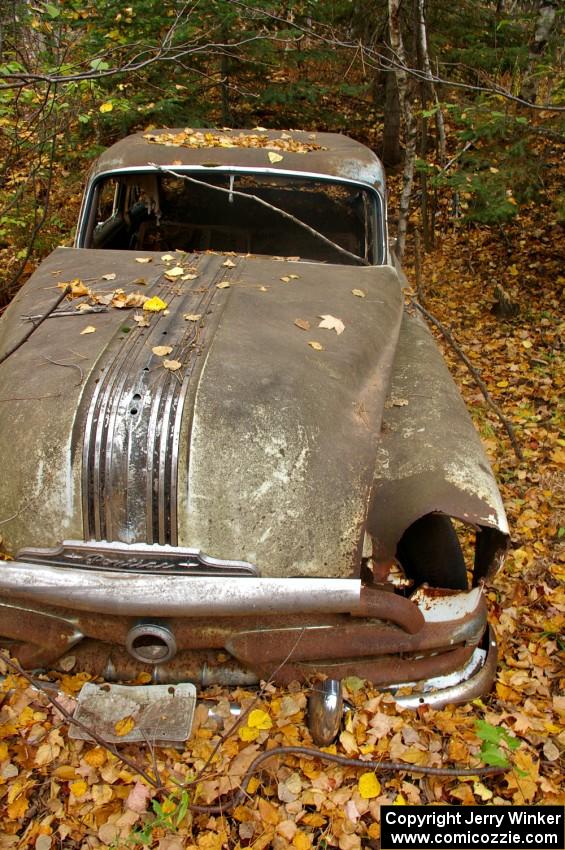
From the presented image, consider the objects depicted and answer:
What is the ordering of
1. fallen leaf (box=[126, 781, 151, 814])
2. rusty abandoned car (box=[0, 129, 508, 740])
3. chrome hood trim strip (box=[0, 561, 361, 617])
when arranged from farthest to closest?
fallen leaf (box=[126, 781, 151, 814]), rusty abandoned car (box=[0, 129, 508, 740]), chrome hood trim strip (box=[0, 561, 361, 617])

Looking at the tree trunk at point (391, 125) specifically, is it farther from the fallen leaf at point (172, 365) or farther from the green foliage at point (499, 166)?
the fallen leaf at point (172, 365)

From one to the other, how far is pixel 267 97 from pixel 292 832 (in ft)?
24.2

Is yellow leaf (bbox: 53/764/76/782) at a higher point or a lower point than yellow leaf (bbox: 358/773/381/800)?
lower

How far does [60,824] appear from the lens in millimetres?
2033

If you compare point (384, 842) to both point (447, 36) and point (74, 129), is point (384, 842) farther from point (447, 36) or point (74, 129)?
point (447, 36)

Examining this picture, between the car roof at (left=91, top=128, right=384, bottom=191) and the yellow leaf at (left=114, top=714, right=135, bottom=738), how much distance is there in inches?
109

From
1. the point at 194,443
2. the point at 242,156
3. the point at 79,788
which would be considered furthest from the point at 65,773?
the point at 242,156

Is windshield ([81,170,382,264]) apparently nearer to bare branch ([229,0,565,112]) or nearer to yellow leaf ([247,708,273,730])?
bare branch ([229,0,565,112])

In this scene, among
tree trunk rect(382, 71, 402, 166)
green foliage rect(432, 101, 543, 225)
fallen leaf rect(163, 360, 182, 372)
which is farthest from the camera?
tree trunk rect(382, 71, 402, 166)

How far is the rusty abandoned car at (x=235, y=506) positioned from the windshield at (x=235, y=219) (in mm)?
1437

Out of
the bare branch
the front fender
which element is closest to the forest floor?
the front fender

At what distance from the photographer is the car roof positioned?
350 centimetres

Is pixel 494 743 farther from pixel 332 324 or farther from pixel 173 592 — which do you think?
pixel 332 324

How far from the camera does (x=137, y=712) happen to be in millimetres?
2074
